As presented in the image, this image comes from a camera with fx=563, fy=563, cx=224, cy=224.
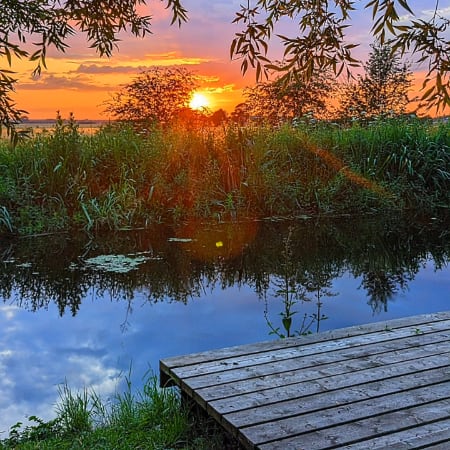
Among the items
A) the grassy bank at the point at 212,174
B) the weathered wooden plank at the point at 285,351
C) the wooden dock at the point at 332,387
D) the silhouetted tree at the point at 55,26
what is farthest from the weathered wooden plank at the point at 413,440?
the grassy bank at the point at 212,174

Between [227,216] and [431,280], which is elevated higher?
[227,216]

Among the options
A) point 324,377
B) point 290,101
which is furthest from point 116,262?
point 290,101

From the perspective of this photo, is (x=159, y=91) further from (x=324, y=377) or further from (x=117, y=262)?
(x=324, y=377)

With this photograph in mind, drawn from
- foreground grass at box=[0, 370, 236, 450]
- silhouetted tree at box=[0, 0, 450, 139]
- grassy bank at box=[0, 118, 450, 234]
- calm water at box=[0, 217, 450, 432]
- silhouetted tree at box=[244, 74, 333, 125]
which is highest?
silhouetted tree at box=[244, 74, 333, 125]

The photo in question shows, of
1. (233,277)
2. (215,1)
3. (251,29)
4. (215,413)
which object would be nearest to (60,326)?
(233,277)

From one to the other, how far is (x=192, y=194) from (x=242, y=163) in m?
0.85

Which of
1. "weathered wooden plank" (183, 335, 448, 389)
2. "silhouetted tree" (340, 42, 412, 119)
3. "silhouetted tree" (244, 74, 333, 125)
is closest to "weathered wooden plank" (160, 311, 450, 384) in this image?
"weathered wooden plank" (183, 335, 448, 389)

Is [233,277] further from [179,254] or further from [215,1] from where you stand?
Answer: [215,1]

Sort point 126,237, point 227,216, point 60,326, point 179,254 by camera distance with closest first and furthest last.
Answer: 1. point 60,326
2. point 179,254
3. point 126,237
4. point 227,216

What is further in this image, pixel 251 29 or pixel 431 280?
pixel 431 280

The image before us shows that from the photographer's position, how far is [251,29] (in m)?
1.70

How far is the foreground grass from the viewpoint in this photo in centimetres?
220

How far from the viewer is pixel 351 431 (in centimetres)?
187

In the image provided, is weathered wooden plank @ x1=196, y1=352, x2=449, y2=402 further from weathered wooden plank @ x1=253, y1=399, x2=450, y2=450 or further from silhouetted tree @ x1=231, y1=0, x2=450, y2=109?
silhouetted tree @ x1=231, y1=0, x2=450, y2=109
